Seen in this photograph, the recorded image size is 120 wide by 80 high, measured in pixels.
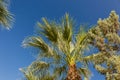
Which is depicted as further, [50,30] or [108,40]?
[108,40]

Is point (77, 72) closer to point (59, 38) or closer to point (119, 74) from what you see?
point (59, 38)

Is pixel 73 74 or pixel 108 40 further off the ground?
pixel 108 40

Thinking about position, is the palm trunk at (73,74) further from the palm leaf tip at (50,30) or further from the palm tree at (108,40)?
the palm tree at (108,40)

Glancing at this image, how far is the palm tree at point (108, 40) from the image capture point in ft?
70.8

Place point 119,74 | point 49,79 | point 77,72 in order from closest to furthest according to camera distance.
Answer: point 77,72
point 49,79
point 119,74

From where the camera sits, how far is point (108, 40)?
2286 centimetres

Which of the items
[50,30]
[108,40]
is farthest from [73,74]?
[108,40]

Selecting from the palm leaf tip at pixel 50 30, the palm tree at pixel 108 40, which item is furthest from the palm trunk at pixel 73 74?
the palm tree at pixel 108 40

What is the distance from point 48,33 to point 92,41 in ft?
31.0

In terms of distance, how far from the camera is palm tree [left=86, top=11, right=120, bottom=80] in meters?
21.6

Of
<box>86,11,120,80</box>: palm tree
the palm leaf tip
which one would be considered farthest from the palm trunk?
<box>86,11,120,80</box>: palm tree

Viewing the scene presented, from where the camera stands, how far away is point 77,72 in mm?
Answer: 13750

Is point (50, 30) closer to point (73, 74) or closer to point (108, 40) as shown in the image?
point (73, 74)

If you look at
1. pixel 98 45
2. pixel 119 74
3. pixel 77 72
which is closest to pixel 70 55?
pixel 77 72
